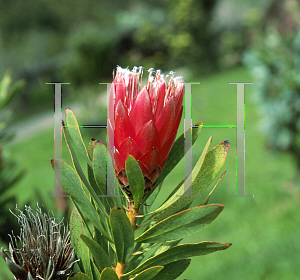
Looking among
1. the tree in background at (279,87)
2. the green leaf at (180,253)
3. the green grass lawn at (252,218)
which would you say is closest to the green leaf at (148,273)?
the green leaf at (180,253)

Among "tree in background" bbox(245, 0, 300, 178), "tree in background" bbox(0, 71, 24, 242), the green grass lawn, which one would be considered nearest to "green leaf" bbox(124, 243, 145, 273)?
"tree in background" bbox(0, 71, 24, 242)

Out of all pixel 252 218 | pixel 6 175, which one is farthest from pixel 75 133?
pixel 252 218

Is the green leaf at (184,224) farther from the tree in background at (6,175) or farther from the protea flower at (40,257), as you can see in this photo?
the tree in background at (6,175)

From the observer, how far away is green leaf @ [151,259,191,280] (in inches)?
11.2

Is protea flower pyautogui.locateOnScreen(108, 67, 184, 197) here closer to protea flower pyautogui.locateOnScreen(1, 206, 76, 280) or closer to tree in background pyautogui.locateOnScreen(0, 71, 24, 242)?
protea flower pyautogui.locateOnScreen(1, 206, 76, 280)

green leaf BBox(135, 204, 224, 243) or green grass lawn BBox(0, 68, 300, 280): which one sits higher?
green leaf BBox(135, 204, 224, 243)

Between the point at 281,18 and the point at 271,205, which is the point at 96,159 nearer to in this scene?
the point at 271,205

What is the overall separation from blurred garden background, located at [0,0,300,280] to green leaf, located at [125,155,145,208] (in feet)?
0.62

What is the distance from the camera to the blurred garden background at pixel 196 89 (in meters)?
2.07

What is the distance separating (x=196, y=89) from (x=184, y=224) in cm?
597

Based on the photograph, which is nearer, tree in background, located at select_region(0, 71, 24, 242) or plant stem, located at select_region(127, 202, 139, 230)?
plant stem, located at select_region(127, 202, 139, 230)

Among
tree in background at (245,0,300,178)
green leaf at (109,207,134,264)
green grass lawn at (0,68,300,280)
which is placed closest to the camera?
green leaf at (109,207,134,264)

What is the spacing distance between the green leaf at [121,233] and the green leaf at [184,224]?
0.02m

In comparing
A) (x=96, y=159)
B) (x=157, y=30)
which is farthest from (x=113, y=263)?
(x=157, y=30)
